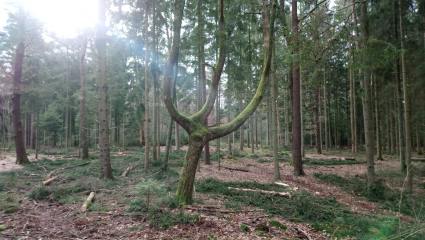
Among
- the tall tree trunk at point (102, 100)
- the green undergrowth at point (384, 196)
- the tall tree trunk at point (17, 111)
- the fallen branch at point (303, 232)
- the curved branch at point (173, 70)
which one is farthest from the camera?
the tall tree trunk at point (17, 111)

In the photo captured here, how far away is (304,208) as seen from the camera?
24.5 feet

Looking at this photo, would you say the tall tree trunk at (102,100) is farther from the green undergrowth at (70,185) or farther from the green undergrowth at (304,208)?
the green undergrowth at (304,208)

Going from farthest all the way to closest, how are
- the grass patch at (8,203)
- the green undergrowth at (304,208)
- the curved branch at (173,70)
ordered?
the grass patch at (8,203) → the curved branch at (173,70) → the green undergrowth at (304,208)

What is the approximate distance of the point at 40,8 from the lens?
53.7ft

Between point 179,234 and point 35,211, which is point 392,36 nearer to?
point 179,234

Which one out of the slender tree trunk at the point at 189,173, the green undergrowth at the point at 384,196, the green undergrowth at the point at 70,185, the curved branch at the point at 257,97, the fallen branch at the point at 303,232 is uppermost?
the curved branch at the point at 257,97

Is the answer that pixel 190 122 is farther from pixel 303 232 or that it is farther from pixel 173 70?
pixel 303 232

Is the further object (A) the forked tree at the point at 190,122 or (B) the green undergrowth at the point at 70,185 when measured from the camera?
(B) the green undergrowth at the point at 70,185

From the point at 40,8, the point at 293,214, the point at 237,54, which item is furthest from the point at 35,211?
the point at 40,8

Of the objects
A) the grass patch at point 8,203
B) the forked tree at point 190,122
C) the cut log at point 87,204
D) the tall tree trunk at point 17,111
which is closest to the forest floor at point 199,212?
the grass patch at point 8,203

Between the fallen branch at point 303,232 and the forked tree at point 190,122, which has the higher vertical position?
the forked tree at point 190,122

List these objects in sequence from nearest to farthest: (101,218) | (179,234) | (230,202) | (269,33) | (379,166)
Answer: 1. (179,234)
2. (101,218)
3. (230,202)
4. (269,33)
5. (379,166)

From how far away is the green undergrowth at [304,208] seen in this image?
20.1 ft

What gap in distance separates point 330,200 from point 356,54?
412 cm
